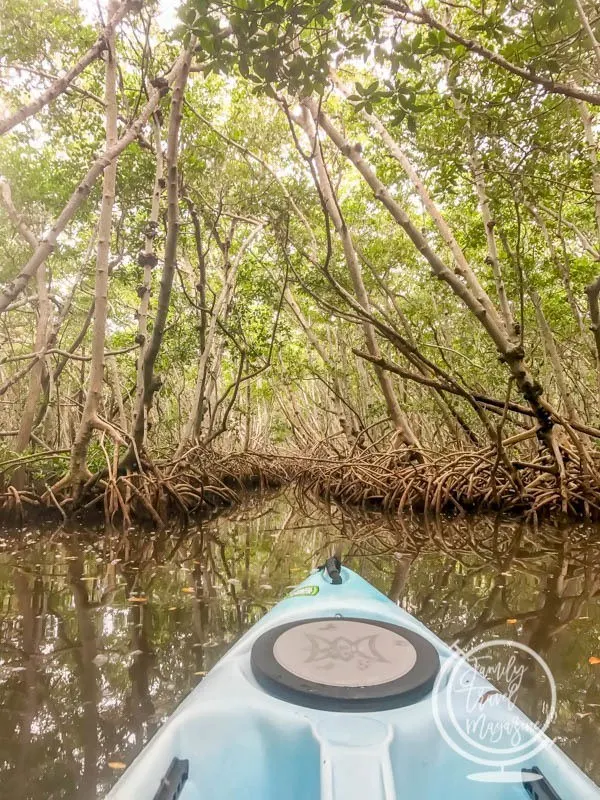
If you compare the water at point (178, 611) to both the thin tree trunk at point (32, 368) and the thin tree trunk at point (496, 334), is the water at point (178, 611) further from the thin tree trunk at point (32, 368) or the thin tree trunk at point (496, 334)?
the thin tree trunk at point (32, 368)

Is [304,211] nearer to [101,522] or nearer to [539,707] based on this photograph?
[101,522]

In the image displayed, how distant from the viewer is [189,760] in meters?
0.92

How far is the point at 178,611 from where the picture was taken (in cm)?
233

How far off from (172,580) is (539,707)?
205 centimetres

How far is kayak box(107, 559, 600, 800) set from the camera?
0.83 m

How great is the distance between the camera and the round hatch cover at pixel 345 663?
99 centimetres

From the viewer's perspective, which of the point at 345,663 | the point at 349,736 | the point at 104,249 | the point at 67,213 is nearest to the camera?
the point at 349,736

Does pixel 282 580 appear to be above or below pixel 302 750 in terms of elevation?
below

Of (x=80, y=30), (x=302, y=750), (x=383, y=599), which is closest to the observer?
(x=302, y=750)

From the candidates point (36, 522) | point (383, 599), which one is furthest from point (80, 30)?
point (383, 599)

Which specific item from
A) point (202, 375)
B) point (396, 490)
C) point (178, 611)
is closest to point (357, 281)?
point (202, 375)

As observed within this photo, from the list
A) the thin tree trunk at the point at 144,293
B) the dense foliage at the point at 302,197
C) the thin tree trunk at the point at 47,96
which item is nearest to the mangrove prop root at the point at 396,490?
the dense foliage at the point at 302,197

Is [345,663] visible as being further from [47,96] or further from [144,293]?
[144,293]

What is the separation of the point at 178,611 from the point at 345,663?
1471 mm
